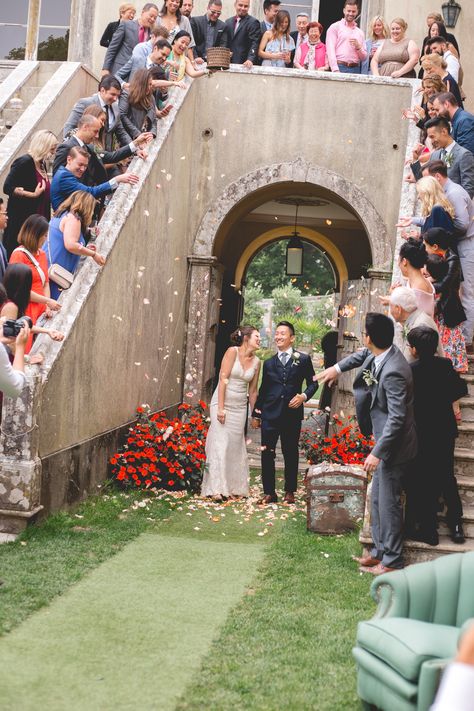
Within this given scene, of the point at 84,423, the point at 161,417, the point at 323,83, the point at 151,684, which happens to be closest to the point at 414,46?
the point at 323,83

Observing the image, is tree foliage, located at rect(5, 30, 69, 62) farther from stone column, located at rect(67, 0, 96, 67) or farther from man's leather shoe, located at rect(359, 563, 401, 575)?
man's leather shoe, located at rect(359, 563, 401, 575)

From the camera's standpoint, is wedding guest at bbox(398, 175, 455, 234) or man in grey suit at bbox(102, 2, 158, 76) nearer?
wedding guest at bbox(398, 175, 455, 234)

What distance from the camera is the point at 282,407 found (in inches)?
384

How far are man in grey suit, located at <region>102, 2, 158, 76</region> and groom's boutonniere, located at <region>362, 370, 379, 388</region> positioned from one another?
6551mm

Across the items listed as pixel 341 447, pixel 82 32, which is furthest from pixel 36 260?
pixel 82 32

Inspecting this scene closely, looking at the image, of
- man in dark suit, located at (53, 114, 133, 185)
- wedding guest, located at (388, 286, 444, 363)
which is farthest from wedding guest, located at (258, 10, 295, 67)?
wedding guest, located at (388, 286, 444, 363)

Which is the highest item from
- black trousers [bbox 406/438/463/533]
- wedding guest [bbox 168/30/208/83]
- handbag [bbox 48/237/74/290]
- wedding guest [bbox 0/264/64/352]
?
wedding guest [bbox 168/30/208/83]

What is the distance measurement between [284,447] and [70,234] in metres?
3.18

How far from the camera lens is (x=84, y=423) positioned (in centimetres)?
874

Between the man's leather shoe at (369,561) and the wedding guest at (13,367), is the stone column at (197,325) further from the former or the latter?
the wedding guest at (13,367)

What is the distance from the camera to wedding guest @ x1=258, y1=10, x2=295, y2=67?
1290 cm

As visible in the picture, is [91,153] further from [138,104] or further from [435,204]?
[435,204]

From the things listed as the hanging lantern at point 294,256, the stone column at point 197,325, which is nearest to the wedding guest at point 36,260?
the stone column at point 197,325

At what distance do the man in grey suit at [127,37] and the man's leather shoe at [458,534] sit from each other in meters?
7.53
